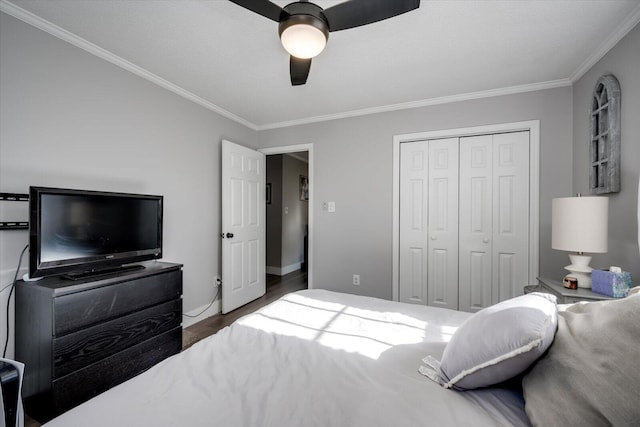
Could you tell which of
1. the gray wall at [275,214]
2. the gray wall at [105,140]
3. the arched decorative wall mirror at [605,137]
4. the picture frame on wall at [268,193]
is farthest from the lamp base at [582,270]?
the picture frame on wall at [268,193]

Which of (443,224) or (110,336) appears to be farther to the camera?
(443,224)

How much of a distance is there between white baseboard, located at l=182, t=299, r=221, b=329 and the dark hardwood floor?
4cm

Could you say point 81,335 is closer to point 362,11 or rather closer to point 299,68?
point 299,68

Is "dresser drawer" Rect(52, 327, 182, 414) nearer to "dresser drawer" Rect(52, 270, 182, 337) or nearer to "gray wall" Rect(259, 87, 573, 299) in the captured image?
"dresser drawer" Rect(52, 270, 182, 337)

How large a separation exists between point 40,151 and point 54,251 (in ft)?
2.30

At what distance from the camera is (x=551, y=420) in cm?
65

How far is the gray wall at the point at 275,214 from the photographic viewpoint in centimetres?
525

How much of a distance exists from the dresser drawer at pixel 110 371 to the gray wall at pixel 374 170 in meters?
1.84

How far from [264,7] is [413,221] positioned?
2.47m

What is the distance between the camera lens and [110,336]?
1.75 m

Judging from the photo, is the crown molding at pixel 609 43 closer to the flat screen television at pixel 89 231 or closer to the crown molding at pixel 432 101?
the crown molding at pixel 432 101

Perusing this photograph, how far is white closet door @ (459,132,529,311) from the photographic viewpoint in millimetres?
2725

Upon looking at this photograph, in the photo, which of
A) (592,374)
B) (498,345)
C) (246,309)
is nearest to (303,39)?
(498,345)

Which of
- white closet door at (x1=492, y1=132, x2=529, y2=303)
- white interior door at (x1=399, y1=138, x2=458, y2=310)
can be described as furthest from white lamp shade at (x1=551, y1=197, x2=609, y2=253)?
white interior door at (x1=399, y1=138, x2=458, y2=310)
